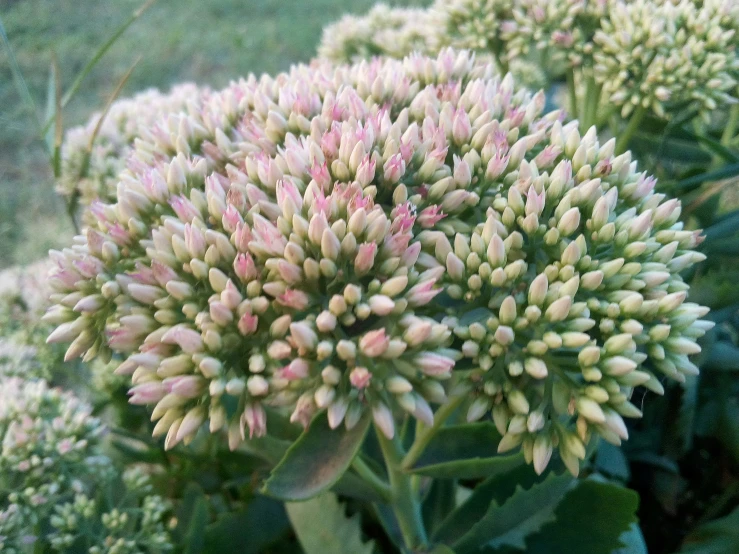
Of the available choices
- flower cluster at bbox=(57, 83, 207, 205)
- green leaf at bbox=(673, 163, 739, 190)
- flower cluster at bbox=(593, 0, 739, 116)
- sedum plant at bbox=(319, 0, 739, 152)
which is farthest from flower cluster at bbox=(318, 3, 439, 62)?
green leaf at bbox=(673, 163, 739, 190)

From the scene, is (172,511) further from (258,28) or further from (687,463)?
(258,28)

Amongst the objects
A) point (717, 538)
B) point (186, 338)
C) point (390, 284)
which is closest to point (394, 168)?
point (390, 284)

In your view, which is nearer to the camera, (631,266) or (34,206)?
(631,266)

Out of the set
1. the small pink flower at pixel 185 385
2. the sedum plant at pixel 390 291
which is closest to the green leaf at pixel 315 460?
the sedum plant at pixel 390 291

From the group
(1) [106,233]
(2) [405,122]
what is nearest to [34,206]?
(1) [106,233]

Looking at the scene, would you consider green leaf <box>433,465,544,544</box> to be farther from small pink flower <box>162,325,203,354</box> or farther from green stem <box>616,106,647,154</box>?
green stem <box>616,106,647,154</box>

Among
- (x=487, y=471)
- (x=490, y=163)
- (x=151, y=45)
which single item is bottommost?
(x=151, y=45)
